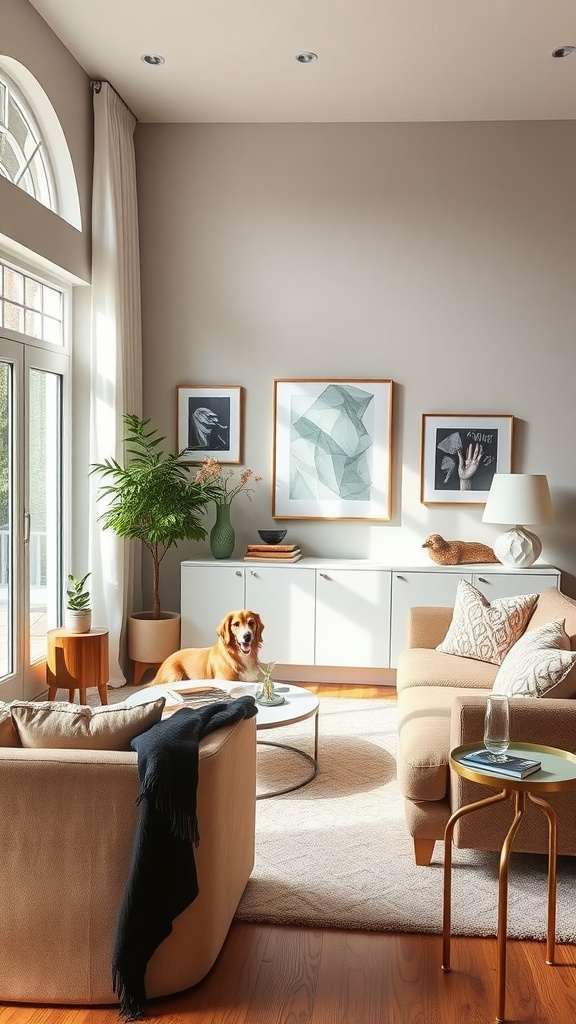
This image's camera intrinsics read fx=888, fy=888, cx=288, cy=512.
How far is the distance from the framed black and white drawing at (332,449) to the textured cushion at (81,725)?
362cm

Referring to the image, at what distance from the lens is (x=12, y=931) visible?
7.27ft

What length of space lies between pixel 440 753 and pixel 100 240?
3.84 metres

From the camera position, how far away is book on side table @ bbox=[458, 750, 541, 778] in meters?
2.25

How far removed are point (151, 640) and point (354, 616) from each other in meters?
1.26

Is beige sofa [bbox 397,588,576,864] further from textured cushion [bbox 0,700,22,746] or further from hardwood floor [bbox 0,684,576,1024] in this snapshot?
textured cushion [bbox 0,700,22,746]

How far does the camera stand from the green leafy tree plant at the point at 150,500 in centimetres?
529

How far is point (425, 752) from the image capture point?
295 centimetres

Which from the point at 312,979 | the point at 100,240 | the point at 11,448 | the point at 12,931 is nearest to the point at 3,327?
the point at 11,448

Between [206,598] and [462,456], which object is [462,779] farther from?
[462,456]

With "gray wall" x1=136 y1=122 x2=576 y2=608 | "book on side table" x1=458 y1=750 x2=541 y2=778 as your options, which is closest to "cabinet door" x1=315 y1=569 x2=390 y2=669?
"gray wall" x1=136 y1=122 x2=576 y2=608

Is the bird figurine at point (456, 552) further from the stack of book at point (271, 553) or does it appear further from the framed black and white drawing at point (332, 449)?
the stack of book at point (271, 553)

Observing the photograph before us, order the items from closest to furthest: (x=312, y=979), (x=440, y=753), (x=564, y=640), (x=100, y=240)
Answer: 1. (x=312, y=979)
2. (x=440, y=753)
3. (x=564, y=640)
4. (x=100, y=240)

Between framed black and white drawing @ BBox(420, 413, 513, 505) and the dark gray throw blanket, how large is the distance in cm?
389

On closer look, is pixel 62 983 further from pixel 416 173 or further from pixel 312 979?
pixel 416 173
